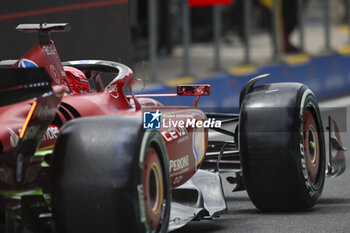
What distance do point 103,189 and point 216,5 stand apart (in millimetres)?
11359

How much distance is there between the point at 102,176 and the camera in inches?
179

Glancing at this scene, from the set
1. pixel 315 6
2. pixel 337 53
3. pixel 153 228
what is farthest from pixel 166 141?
pixel 315 6

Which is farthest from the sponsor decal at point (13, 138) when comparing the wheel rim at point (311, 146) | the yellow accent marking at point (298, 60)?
the yellow accent marking at point (298, 60)

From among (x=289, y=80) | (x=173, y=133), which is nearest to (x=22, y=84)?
(x=173, y=133)

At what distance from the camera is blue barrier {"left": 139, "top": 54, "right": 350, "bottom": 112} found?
511 inches

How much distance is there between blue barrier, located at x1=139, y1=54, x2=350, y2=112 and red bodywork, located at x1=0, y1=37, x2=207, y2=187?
19.2 ft

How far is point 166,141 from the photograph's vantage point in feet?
18.6

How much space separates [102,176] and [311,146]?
8.93 ft

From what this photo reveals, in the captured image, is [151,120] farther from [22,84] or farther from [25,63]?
[25,63]

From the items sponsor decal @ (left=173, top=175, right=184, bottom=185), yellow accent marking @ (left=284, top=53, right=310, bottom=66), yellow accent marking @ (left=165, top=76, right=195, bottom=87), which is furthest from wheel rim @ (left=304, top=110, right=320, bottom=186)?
yellow accent marking @ (left=284, top=53, right=310, bottom=66)

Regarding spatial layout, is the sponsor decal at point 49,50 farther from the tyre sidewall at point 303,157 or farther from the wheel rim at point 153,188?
the tyre sidewall at point 303,157

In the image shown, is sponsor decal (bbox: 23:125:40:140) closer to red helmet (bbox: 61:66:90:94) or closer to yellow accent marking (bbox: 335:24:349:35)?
red helmet (bbox: 61:66:90:94)

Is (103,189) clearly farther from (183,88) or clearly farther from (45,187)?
(183,88)

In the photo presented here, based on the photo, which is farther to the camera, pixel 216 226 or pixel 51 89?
pixel 216 226
